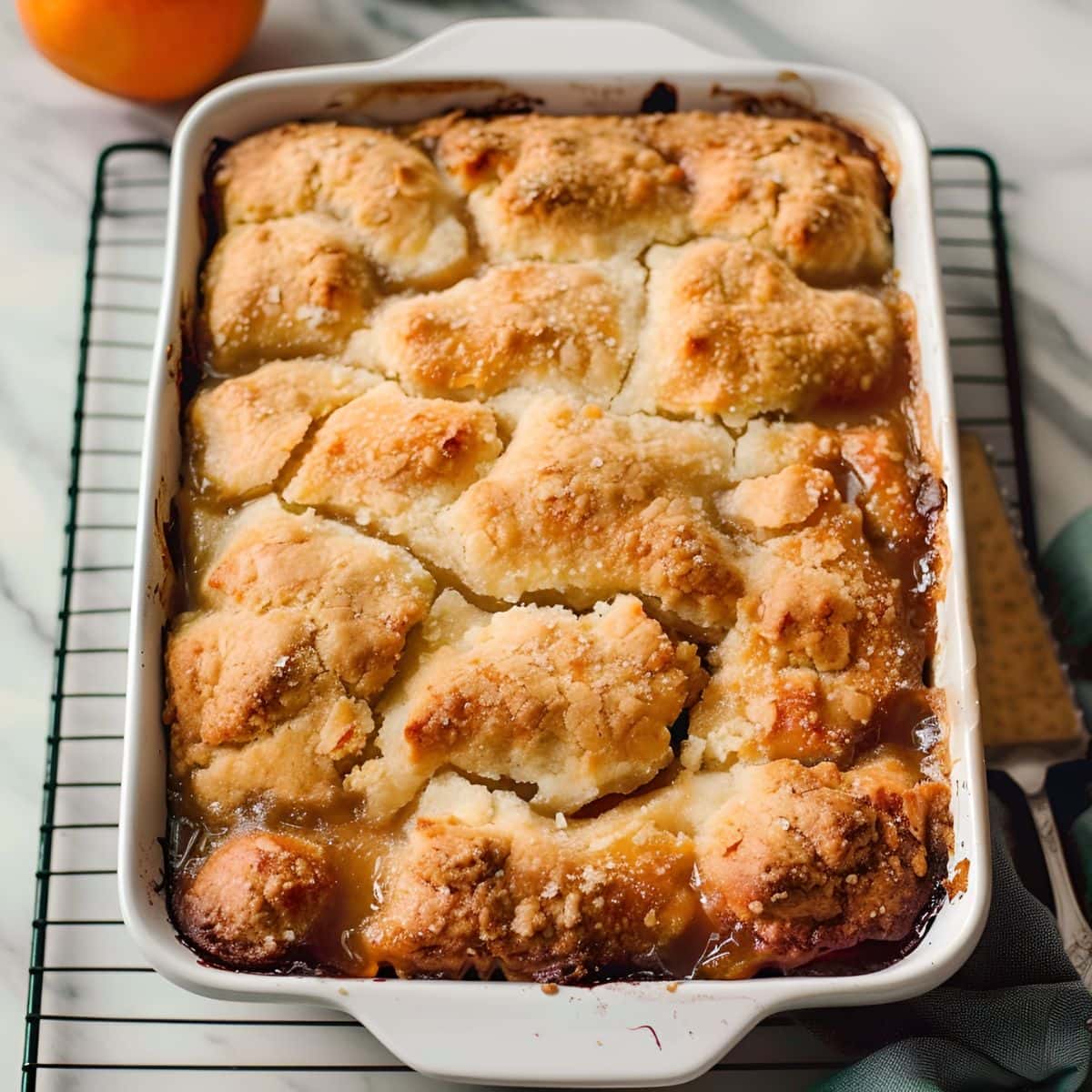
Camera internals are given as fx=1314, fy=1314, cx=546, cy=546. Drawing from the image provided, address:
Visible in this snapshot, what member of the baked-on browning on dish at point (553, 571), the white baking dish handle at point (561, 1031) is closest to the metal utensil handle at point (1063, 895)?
the baked-on browning on dish at point (553, 571)

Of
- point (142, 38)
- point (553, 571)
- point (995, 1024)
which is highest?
point (142, 38)

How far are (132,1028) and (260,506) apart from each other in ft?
2.57

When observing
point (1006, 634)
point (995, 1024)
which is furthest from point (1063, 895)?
point (1006, 634)

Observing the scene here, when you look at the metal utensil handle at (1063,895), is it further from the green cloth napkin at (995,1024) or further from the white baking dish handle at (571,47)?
the white baking dish handle at (571,47)

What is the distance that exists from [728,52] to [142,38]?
3.52 ft

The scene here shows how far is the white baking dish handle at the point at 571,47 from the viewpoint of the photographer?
2.04m

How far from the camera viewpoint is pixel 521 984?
5.10ft

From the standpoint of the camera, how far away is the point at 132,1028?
1.89 meters

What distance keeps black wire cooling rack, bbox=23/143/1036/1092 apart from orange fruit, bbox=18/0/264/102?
13 centimetres

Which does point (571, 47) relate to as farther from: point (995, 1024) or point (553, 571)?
point (995, 1024)

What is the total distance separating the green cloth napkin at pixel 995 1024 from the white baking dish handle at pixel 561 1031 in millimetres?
291

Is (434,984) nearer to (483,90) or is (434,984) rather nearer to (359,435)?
(359,435)

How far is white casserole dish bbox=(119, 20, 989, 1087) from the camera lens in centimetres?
152

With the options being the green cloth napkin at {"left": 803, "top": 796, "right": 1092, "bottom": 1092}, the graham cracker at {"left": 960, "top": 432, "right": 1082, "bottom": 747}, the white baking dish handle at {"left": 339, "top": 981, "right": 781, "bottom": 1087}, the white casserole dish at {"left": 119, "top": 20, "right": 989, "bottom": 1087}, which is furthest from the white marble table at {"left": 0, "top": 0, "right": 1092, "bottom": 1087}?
the white baking dish handle at {"left": 339, "top": 981, "right": 781, "bottom": 1087}
